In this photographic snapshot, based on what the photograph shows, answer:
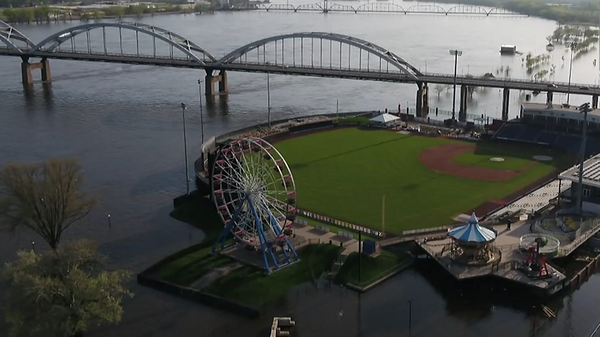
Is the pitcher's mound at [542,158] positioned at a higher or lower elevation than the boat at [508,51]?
lower

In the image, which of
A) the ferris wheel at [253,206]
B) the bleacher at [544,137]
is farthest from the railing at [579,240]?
the bleacher at [544,137]

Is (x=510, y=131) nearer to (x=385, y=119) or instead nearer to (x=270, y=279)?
(x=385, y=119)

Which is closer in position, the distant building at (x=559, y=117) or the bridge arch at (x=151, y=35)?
→ the distant building at (x=559, y=117)

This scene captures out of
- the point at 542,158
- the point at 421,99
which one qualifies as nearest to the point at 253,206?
the point at 542,158

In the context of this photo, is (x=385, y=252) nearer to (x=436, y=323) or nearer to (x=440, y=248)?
(x=440, y=248)

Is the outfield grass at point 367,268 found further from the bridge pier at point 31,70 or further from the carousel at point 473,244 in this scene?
the bridge pier at point 31,70

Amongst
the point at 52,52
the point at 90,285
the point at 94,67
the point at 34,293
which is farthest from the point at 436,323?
the point at 94,67

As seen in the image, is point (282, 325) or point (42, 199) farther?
point (42, 199)
